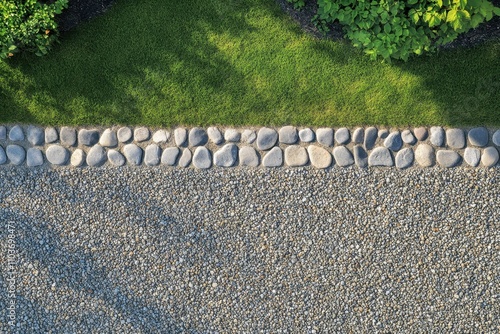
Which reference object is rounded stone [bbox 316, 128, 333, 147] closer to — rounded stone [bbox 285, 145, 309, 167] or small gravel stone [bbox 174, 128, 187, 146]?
rounded stone [bbox 285, 145, 309, 167]

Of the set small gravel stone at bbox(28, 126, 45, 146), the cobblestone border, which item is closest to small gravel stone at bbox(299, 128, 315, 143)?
the cobblestone border

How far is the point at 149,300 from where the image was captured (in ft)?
13.6

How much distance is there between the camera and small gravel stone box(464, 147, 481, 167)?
4.16 metres

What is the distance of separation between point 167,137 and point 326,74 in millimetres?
1669

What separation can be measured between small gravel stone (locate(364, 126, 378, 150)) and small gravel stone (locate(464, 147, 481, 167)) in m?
0.89

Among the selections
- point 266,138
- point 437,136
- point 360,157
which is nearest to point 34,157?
point 266,138

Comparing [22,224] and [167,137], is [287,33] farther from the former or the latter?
[22,224]

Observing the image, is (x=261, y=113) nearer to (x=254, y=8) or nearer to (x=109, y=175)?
(x=254, y=8)

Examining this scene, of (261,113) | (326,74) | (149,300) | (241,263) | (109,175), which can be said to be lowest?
(149,300)

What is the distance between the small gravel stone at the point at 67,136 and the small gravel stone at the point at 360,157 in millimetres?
2746

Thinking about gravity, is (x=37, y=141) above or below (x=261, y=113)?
below

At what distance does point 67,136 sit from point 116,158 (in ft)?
1.75

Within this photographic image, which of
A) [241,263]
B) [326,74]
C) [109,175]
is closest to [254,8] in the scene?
[326,74]

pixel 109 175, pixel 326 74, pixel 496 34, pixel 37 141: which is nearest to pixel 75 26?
pixel 37 141
